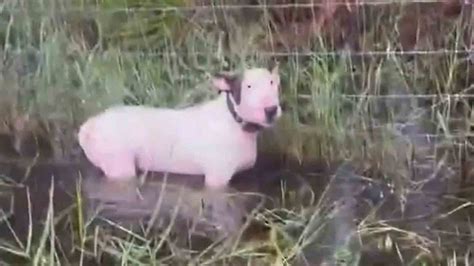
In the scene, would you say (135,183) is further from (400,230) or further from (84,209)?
(400,230)

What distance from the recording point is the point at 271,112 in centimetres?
71

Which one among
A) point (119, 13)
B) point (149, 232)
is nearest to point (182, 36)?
point (119, 13)

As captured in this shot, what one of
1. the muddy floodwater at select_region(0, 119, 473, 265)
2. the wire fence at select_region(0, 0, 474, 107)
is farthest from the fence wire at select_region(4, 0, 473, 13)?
the muddy floodwater at select_region(0, 119, 473, 265)

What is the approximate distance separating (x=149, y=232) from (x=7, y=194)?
5.4 inches

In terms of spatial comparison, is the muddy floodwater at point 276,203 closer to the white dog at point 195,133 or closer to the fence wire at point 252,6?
the white dog at point 195,133

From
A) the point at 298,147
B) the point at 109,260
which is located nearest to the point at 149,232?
the point at 109,260

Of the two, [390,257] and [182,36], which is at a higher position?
[182,36]

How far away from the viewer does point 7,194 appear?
2.45ft

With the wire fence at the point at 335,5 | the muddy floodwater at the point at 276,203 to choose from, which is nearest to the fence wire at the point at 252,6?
the wire fence at the point at 335,5

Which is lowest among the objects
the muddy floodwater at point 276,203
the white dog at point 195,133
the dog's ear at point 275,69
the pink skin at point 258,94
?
the muddy floodwater at point 276,203

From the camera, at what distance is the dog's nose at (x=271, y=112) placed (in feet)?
2.32

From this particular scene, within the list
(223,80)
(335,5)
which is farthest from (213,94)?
(335,5)

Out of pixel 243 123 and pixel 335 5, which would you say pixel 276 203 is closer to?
pixel 243 123

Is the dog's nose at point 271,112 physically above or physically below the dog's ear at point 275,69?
below
